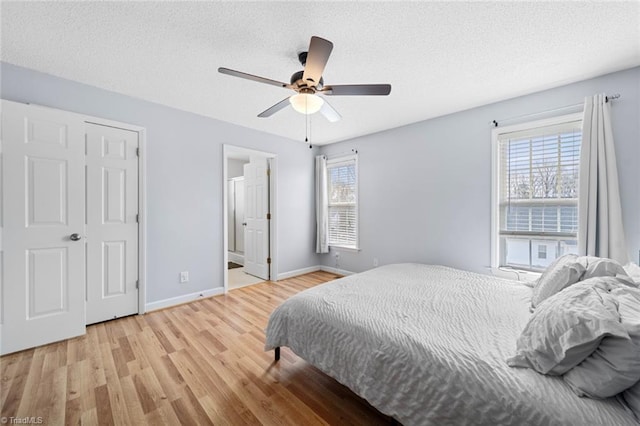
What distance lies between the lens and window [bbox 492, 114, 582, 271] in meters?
2.60

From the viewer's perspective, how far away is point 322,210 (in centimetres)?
484

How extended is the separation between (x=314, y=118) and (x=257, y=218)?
6.97ft

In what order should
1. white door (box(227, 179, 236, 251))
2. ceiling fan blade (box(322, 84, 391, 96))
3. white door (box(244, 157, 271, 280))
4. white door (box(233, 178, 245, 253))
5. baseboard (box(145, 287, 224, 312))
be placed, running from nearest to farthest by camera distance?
ceiling fan blade (box(322, 84, 391, 96)) → baseboard (box(145, 287, 224, 312)) → white door (box(244, 157, 271, 280)) → white door (box(233, 178, 245, 253)) → white door (box(227, 179, 236, 251))

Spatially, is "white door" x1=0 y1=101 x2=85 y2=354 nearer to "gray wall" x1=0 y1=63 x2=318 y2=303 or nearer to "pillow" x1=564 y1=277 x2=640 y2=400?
"gray wall" x1=0 y1=63 x2=318 y2=303

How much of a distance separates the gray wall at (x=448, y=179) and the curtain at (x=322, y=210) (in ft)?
1.95

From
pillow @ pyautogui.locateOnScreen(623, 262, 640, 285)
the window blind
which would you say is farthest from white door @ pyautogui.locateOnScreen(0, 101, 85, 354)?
the window blind

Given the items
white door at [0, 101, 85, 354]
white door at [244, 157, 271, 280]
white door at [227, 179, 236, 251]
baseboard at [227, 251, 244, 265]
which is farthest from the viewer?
white door at [227, 179, 236, 251]

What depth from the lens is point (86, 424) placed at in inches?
57.7

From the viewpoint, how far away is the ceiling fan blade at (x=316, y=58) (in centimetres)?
152

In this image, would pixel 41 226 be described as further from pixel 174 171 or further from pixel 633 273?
pixel 633 273

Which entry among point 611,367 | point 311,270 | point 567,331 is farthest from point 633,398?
point 311,270

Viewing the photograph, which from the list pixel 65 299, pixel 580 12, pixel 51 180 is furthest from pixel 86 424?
pixel 580 12

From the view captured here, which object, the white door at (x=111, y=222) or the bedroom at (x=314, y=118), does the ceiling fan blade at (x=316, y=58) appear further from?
the white door at (x=111, y=222)

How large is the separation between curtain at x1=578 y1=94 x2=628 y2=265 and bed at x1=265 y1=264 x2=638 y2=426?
81 cm
